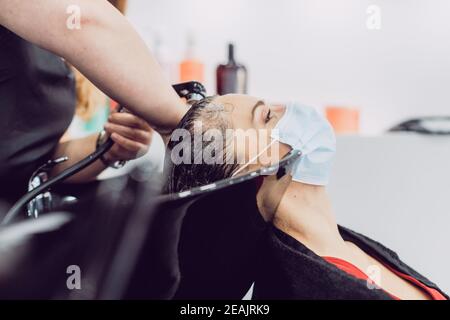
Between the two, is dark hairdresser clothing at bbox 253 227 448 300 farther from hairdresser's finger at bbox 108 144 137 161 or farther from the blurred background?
the blurred background

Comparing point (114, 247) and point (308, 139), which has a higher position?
point (308, 139)

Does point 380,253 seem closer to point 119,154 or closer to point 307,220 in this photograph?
point 307,220

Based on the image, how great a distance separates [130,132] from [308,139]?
1.35ft

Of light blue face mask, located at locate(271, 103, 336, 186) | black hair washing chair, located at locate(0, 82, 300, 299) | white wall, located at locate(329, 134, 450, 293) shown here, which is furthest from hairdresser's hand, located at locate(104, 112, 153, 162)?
white wall, located at locate(329, 134, 450, 293)

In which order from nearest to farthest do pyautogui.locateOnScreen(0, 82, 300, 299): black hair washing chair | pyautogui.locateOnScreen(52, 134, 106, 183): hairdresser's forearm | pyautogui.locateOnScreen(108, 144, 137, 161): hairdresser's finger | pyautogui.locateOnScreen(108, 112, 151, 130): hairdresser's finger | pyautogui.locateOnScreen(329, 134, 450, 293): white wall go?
pyautogui.locateOnScreen(0, 82, 300, 299): black hair washing chair < pyautogui.locateOnScreen(108, 112, 151, 130): hairdresser's finger < pyautogui.locateOnScreen(108, 144, 137, 161): hairdresser's finger < pyautogui.locateOnScreen(52, 134, 106, 183): hairdresser's forearm < pyautogui.locateOnScreen(329, 134, 450, 293): white wall

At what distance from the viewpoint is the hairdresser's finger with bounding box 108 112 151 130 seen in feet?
3.43

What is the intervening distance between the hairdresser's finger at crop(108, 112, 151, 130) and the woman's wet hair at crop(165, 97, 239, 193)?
130 millimetres

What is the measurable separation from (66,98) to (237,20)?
3.22ft

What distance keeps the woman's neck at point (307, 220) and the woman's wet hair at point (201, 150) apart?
140mm

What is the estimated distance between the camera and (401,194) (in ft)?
4.84

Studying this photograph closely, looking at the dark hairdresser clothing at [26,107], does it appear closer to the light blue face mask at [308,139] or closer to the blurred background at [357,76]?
the blurred background at [357,76]

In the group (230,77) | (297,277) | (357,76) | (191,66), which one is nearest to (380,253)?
(297,277)

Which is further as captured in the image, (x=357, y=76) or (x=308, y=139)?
(x=357, y=76)

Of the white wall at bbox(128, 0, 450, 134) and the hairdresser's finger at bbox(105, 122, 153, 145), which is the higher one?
the white wall at bbox(128, 0, 450, 134)
